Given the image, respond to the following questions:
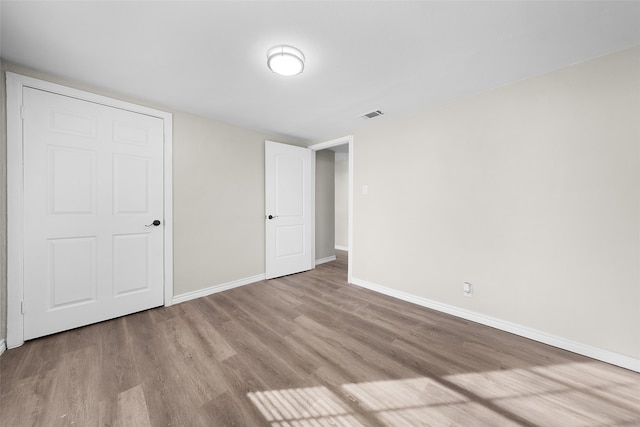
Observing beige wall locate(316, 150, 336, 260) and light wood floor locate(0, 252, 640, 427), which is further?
beige wall locate(316, 150, 336, 260)

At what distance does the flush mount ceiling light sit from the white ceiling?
6cm

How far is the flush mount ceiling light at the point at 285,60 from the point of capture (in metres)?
1.64

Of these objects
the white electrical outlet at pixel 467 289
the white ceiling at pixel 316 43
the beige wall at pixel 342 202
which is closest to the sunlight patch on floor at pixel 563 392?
the white electrical outlet at pixel 467 289

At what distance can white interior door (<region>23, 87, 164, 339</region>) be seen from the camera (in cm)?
193

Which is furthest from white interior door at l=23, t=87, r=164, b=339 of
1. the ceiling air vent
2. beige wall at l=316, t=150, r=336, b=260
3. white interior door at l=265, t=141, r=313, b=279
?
beige wall at l=316, t=150, r=336, b=260

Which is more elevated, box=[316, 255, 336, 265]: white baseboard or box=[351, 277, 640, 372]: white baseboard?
box=[316, 255, 336, 265]: white baseboard

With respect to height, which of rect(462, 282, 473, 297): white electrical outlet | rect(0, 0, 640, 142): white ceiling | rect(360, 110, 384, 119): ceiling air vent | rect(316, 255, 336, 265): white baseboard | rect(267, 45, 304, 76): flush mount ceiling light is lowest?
rect(316, 255, 336, 265): white baseboard

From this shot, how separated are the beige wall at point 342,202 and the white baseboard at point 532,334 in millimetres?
3274

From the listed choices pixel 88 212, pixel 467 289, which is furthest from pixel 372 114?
pixel 88 212

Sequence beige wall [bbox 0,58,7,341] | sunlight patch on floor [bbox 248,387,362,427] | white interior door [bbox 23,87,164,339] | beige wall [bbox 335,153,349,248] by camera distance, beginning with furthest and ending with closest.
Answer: beige wall [bbox 335,153,349,248], white interior door [bbox 23,87,164,339], beige wall [bbox 0,58,7,341], sunlight patch on floor [bbox 248,387,362,427]

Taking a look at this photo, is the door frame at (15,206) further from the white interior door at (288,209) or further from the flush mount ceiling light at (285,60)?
the white interior door at (288,209)

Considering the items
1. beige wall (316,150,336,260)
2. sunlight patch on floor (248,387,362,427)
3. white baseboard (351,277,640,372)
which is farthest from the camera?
beige wall (316,150,336,260)

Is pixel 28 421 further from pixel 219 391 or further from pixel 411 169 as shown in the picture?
pixel 411 169

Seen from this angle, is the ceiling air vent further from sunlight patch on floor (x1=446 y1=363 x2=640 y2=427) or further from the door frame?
the door frame
